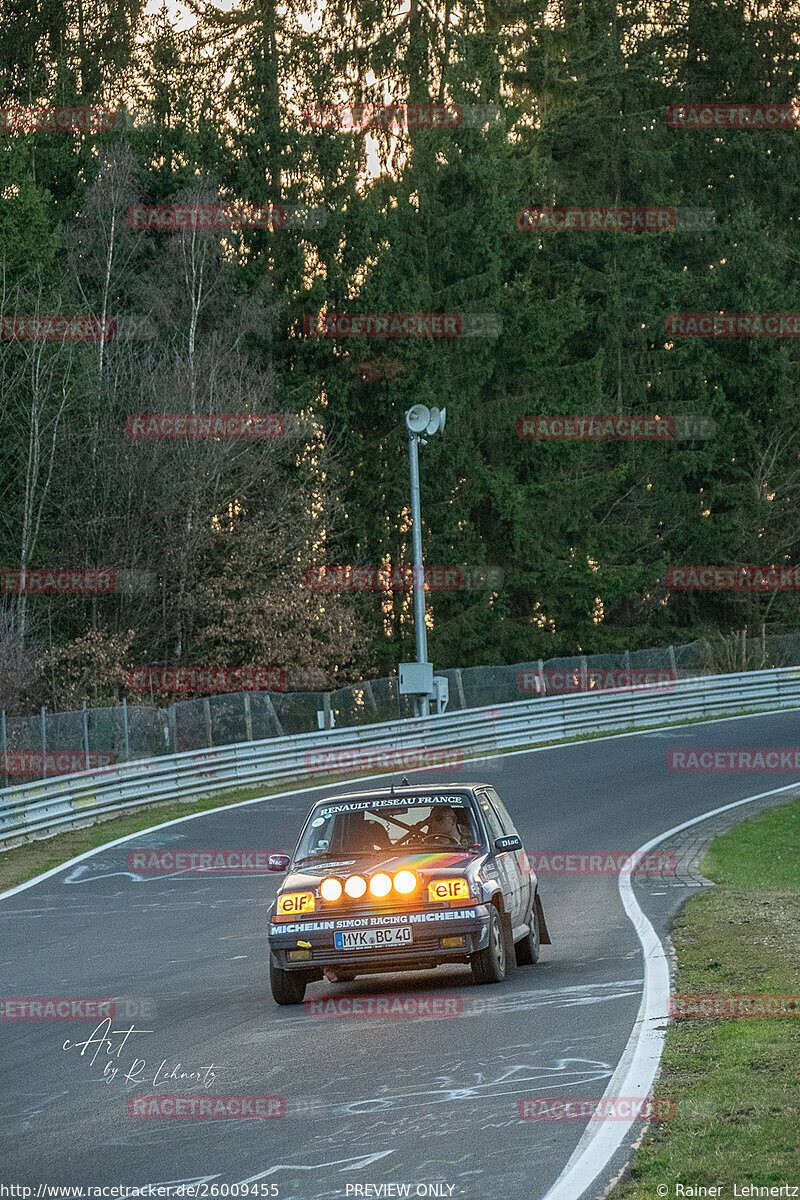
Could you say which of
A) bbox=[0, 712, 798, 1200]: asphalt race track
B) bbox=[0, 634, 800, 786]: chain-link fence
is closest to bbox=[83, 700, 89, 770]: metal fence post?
bbox=[0, 634, 800, 786]: chain-link fence

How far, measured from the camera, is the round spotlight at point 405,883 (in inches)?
468

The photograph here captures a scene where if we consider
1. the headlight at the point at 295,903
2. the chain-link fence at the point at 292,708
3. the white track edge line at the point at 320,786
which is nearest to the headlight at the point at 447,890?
the headlight at the point at 295,903

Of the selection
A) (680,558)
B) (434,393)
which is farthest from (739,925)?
(680,558)

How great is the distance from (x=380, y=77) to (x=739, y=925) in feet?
150

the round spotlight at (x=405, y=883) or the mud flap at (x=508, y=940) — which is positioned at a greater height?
the round spotlight at (x=405, y=883)

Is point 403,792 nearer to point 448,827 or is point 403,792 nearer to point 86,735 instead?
point 448,827

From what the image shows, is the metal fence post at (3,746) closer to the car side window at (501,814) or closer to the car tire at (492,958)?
the car side window at (501,814)

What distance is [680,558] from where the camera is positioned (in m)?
62.7

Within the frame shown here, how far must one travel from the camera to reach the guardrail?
27.9 metres

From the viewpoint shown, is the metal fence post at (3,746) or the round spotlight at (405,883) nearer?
the round spotlight at (405,883)

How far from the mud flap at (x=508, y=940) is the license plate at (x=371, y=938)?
929 mm

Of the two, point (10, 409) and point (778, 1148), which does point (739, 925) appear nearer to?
point (778, 1148)

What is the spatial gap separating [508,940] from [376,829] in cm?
133

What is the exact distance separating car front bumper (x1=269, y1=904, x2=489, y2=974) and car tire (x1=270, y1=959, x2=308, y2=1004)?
0.24 feet
